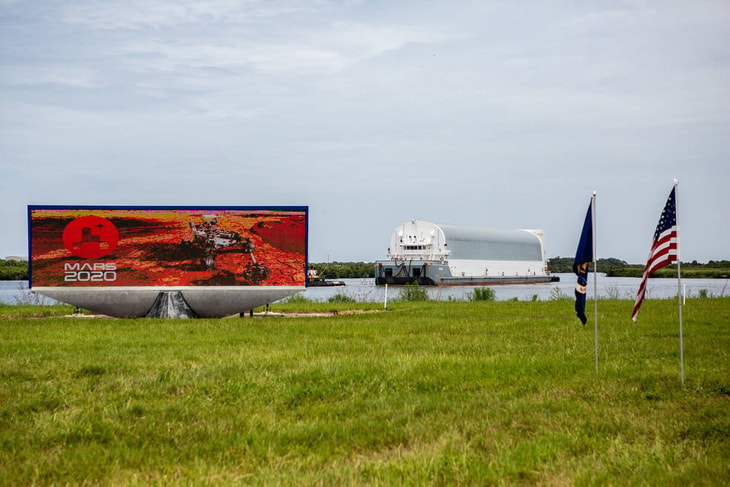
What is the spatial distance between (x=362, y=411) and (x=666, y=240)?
437 cm

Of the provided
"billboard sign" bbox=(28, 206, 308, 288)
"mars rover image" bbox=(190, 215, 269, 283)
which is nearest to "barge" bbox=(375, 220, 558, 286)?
"billboard sign" bbox=(28, 206, 308, 288)

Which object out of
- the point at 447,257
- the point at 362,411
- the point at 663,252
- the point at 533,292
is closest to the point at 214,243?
the point at 362,411

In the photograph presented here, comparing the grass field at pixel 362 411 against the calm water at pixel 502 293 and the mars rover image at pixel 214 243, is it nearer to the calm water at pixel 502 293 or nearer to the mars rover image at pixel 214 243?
the mars rover image at pixel 214 243

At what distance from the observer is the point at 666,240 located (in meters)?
10.0

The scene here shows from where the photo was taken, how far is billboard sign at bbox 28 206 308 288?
23.2 m

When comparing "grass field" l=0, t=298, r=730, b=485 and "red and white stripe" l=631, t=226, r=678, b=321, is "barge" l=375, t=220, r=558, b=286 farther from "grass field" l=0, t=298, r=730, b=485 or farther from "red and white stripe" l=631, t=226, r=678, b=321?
"red and white stripe" l=631, t=226, r=678, b=321

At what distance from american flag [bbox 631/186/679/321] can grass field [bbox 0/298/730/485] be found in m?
1.58

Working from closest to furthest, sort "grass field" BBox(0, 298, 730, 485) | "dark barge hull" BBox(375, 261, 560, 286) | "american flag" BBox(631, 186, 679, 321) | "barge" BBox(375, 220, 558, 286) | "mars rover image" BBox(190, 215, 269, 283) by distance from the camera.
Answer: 1. "grass field" BBox(0, 298, 730, 485)
2. "american flag" BBox(631, 186, 679, 321)
3. "mars rover image" BBox(190, 215, 269, 283)
4. "dark barge hull" BBox(375, 261, 560, 286)
5. "barge" BBox(375, 220, 558, 286)

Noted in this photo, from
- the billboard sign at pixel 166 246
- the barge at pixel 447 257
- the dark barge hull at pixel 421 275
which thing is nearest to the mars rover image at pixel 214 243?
the billboard sign at pixel 166 246

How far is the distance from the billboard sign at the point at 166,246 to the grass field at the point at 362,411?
24.4 feet

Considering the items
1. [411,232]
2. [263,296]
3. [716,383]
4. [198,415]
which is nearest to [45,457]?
[198,415]

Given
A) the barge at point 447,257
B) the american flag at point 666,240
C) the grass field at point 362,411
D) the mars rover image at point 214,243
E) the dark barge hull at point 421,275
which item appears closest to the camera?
Result: the grass field at point 362,411

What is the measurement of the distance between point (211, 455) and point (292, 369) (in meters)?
4.26

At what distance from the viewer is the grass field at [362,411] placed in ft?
21.7
